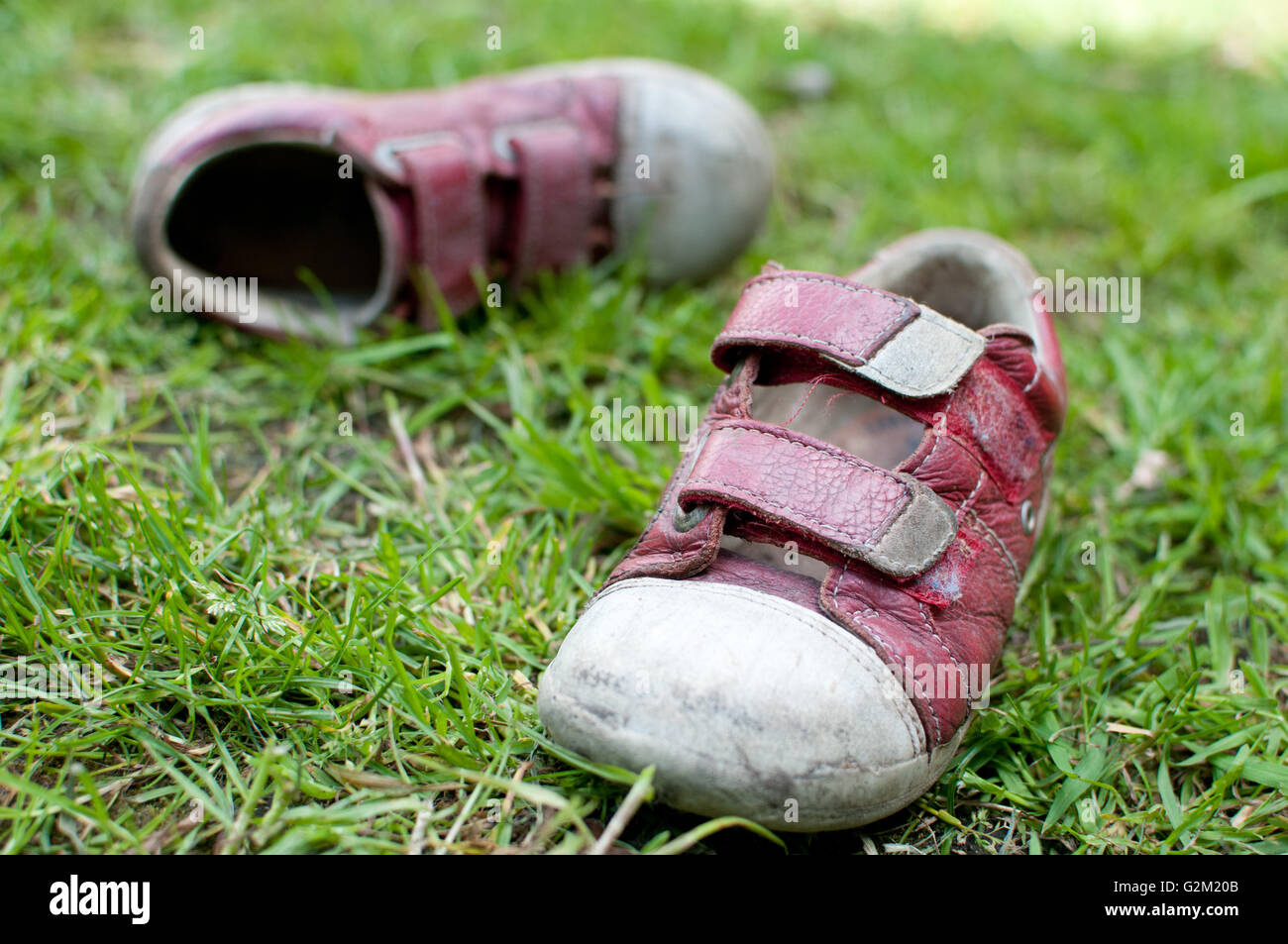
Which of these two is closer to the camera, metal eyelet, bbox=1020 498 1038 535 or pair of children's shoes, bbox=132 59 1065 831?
pair of children's shoes, bbox=132 59 1065 831

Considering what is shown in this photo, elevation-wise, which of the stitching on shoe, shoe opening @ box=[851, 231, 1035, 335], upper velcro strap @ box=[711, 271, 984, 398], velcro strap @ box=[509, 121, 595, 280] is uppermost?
velcro strap @ box=[509, 121, 595, 280]

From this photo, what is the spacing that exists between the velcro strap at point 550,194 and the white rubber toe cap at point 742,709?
1338 millimetres

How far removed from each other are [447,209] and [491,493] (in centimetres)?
74

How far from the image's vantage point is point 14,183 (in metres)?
2.69

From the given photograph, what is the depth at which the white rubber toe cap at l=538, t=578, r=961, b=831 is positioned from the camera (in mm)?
1250

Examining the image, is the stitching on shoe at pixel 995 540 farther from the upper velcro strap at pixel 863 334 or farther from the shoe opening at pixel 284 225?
the shoe opening at pixel 284 225

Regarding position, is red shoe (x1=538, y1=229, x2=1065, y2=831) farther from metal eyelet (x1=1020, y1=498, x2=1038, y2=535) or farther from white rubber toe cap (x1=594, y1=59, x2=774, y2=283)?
white rubber toe cap (x1=594, y1=59, x2=774, y2=283)

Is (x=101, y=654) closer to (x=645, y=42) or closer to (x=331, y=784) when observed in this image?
(x=331, y=784)

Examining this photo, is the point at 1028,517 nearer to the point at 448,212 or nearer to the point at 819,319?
the point at 819,319

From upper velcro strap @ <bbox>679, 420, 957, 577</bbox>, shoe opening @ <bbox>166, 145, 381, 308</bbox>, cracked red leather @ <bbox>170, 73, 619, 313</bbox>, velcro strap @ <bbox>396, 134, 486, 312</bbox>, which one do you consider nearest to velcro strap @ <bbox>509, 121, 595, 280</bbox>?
cracked red leather @ <bbox>170, 73, 619, 313</bbox>

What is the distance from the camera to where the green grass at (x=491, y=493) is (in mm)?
1433

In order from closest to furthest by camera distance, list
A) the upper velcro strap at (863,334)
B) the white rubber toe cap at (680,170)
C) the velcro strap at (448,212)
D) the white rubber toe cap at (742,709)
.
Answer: the white rubber toe cap at (742,709) → the upper velcro strap at (863,334) → the velcro strap at (448,212) → the white rubber toe cap at (680,170)

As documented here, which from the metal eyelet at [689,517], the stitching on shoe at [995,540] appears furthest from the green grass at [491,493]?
the metal eyelet at [689,517]

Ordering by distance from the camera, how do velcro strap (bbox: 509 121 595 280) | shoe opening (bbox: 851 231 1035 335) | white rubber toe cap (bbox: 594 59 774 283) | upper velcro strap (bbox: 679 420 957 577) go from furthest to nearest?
white rubber toe cap (bbox: 594 59 774 283)
velcro strap (bbox: 509 121 595 280)
shoe opening (bbox: 851 231 1035 335)
upper velcro strap (bbox: 679 420 957 577)
